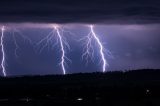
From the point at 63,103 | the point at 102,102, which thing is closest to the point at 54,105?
the point at 63,103

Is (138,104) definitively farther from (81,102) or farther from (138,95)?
(138,95)

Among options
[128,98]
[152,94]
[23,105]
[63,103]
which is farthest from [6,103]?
[152,94]

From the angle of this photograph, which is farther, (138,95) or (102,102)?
(138,95)

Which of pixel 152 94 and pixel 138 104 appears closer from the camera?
pixel 138 104

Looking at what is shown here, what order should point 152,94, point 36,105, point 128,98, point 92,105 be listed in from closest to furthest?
1. point 92,105
2. point 36,105
3. point 128,98
4. point 152,94

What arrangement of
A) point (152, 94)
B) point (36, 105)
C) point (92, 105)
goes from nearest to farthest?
point (92, 105)
point (36, 105)
point (152, 94)

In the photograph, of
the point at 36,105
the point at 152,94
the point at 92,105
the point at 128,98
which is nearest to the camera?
the point at 92,105

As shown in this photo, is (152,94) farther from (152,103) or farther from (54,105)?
(54,105)

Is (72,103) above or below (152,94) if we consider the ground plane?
→ below

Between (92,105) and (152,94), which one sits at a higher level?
(152,94)
